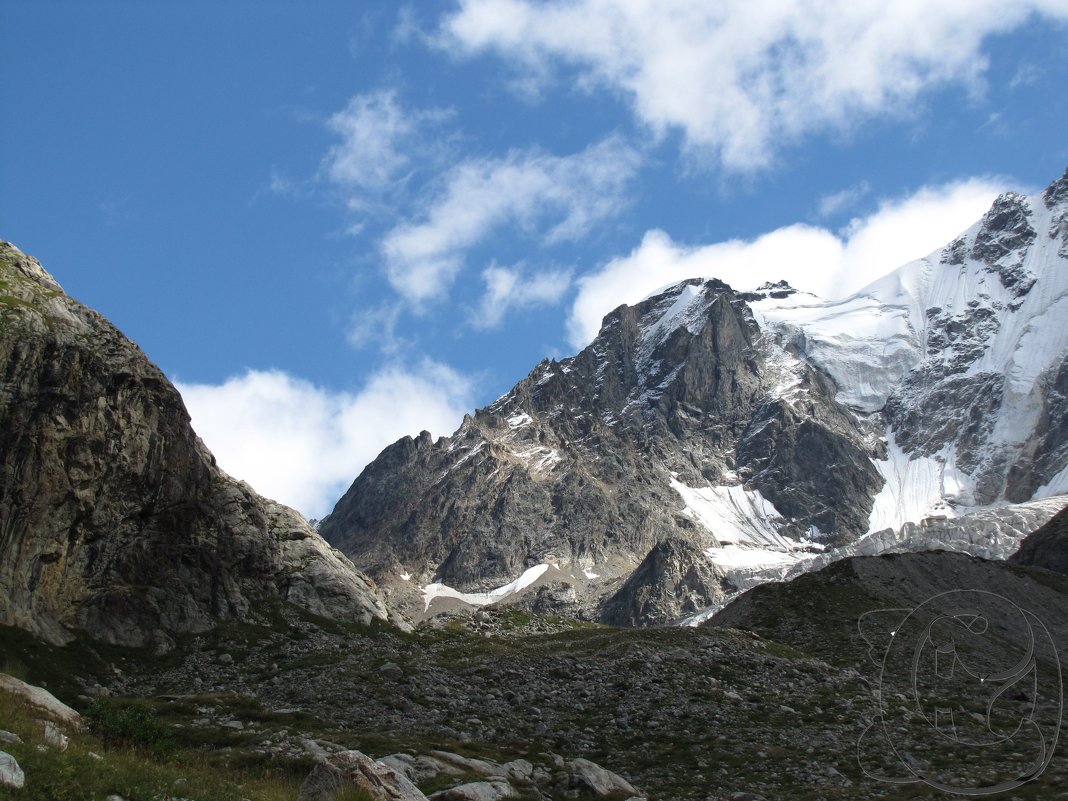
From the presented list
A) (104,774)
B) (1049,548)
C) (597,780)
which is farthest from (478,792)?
(1049,548)

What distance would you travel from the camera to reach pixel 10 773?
1853 cm

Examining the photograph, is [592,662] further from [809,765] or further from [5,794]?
[5,794]

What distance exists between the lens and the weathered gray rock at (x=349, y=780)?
907 inches

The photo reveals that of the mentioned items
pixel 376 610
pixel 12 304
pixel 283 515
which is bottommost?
pixel 376 610

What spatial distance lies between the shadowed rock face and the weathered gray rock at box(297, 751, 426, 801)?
156 feet

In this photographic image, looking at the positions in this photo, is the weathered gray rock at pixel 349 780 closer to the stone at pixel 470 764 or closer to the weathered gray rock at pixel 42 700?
the weathered gray rock at pixel 42 700

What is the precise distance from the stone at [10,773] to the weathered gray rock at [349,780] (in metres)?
6.53

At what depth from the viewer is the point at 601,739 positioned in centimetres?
4516

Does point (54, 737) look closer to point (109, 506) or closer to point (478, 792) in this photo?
point (478, 792)

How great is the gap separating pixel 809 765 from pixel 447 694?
2035 cm

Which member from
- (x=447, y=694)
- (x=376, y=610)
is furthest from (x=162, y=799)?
(x=376, y=610)

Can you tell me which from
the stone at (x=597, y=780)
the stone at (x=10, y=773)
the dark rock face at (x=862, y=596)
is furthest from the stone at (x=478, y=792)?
the dark rock face at (x=862, y=596)

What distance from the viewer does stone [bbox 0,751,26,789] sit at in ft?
60.0

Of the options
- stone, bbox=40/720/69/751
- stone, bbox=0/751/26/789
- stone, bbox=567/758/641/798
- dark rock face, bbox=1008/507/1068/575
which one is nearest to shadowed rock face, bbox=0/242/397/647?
stone, bbox=567/758/641/798
